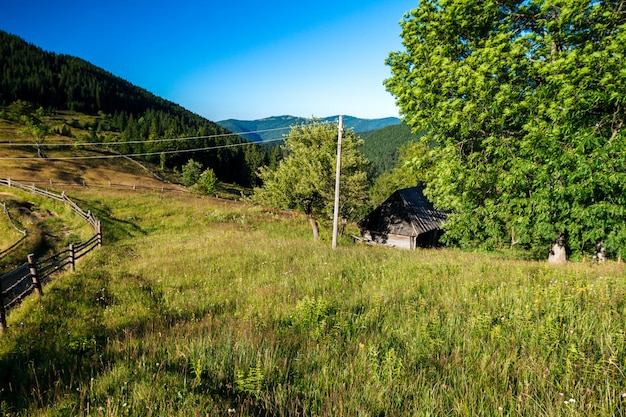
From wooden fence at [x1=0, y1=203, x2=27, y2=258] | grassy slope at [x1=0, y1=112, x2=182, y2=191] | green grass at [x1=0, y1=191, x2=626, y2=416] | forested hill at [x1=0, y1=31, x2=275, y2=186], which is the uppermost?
forested hill at [x1=0, y1=31, x2=275, y2=186]

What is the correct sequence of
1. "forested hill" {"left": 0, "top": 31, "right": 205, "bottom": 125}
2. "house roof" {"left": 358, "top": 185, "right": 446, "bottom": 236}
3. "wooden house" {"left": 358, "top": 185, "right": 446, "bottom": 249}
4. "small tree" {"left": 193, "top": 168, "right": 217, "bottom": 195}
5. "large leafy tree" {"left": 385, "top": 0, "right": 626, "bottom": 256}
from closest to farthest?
1. "large leafy tree" {"left": 385, "top": 0, "right": 626, "bottom": 256}
2. "wooden house" {"left": 358, "top": 185, "right": 446, "bottom": 249}
3. "house roof" {"left": 358, "top": 185, "right": 446, "bottom": 236}
4. "small tree" {"left": 193, "top": 168, "right": 217, "bottom": 195}
5. "forested hill" {"left": 0, "top": 31, "right": 205, "bottom": 125}

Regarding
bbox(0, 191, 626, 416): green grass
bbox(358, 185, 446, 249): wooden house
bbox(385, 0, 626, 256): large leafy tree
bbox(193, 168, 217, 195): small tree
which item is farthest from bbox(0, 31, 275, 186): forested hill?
bbox(0, 191, 626, 416): green grass

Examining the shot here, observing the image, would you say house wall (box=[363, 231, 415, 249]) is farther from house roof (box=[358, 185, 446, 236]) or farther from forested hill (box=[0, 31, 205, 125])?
forested hill (box=[0, 31, 205, 125])

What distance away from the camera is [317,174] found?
23.5 m

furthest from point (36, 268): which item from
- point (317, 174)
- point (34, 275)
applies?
point (317, 174)

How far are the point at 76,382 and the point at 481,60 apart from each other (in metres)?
12.2

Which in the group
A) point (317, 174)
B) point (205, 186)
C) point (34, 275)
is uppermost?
point (317, 174)

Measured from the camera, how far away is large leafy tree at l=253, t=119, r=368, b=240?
23500 mm

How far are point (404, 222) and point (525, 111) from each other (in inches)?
765

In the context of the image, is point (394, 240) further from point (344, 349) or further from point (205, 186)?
point (205, 186)

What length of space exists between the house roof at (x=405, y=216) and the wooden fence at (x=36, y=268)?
957 inches

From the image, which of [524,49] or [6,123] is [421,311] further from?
[6,123]

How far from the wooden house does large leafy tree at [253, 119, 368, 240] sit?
514 cm

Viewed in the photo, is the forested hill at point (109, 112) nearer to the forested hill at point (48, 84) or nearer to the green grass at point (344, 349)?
the forested hill at point (48, 84)
